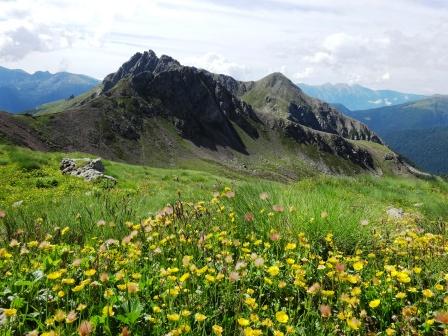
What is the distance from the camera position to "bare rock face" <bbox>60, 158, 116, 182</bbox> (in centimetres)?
2617

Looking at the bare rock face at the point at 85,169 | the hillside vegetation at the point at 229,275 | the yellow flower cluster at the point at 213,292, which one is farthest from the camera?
the bare rock face at the point at 85,169

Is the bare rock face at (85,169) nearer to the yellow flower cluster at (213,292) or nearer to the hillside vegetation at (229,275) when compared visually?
the hillside vegetation at (229,275)

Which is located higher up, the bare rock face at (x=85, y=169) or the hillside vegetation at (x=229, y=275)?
the hillside vegetation at (x=229, y=275)

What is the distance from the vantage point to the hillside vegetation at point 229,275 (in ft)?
15.3

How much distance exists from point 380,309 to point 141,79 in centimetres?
20055

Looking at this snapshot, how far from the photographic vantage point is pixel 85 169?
26906mm

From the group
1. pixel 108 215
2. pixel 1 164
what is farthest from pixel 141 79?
pixel 108 215

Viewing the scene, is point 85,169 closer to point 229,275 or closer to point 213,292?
point 213,292

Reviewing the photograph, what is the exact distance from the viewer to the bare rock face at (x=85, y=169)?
26.2 metres

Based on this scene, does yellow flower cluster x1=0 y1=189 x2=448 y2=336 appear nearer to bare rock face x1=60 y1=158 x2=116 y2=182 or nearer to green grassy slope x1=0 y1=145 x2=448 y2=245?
green grassy slope x1=0 y1=145 x2=448 y2=245

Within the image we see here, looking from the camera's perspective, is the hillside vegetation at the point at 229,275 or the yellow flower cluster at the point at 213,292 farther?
the hillside vegetation at the point at 229,275

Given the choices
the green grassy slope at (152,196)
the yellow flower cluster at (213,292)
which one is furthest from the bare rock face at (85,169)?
the yellow flower cluster at (213,292)

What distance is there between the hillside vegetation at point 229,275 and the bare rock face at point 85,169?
651 inches

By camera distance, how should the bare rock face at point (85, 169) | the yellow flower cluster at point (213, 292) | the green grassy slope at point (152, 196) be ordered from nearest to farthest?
the yellow flower cluster at point (213, 292), the green grassy slope at point (152, 196), the bare rock face at point (85, 169)
